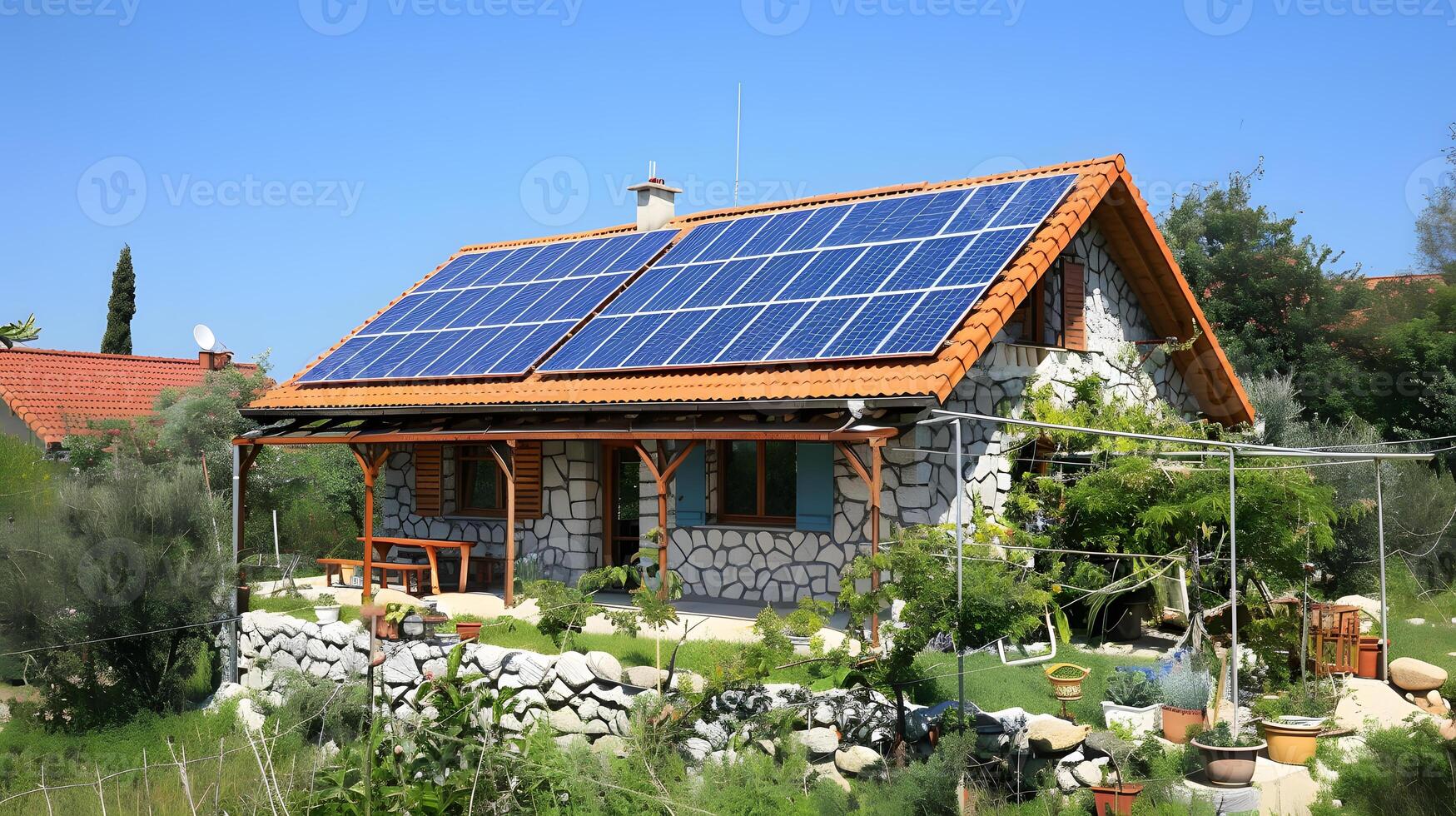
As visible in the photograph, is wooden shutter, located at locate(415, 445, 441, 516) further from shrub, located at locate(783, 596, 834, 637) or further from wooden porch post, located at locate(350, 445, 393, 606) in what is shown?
shrub, located at locate(783, 596, 834, 637)

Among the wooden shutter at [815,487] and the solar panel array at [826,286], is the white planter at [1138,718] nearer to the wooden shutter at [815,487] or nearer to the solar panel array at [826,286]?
the solar panel array at [826,286]

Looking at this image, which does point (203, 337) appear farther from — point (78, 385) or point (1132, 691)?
point (1132, 691)

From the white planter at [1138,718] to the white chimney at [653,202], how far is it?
1226cm

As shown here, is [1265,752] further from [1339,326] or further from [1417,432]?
[1339,326]

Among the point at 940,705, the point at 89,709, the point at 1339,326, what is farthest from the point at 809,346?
the point at 1339,326

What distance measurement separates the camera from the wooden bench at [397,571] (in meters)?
15.0

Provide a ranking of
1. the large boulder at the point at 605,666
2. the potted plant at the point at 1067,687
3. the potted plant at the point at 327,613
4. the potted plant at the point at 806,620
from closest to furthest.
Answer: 1. the potted plant at the point at 806,620
2. the potted plant at the point at 1067,687
3. the large boulder at the point at 605,666
4. the potted plant at the point at 327,613

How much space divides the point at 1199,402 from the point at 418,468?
11.9 m

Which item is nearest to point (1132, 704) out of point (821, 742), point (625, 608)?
point (821, 742)

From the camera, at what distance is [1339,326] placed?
79.4ft

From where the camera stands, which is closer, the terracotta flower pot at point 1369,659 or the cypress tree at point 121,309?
the terracotta flower pot at point 1369,659

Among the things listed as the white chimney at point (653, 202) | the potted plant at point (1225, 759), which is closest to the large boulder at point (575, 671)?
the potted plant at point (1225, 759)

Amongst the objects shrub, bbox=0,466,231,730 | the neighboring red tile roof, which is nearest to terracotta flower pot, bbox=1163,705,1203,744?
shrub, bbox=0,466,231,730

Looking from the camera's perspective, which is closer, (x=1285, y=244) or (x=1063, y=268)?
(x=1063, y=268)
